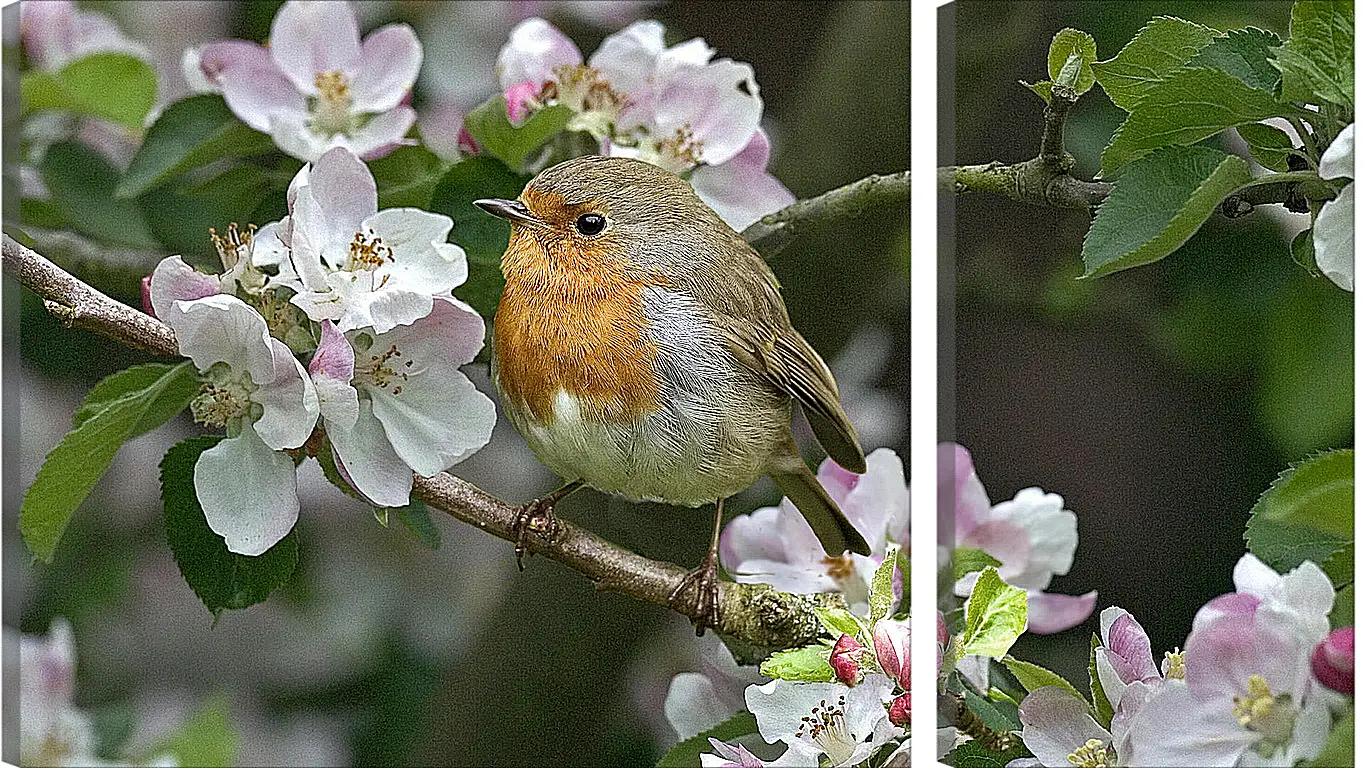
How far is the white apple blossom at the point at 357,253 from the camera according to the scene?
2.88 ft

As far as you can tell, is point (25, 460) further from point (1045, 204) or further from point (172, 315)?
point (1045, 204)

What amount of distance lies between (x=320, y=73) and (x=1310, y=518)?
2.82 ft

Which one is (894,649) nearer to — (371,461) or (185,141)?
(371,461)

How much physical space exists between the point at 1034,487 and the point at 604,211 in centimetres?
32

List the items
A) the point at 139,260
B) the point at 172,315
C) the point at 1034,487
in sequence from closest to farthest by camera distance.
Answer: the point at 1034,487
the point at 172,315
the point at 139,260

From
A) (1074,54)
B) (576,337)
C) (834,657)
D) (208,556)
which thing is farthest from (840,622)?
(208,556)

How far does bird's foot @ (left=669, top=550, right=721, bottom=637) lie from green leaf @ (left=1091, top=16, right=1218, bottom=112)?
0.40m

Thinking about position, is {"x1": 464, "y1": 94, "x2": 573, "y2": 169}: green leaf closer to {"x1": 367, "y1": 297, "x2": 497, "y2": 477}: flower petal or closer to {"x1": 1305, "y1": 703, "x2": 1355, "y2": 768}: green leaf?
{"x1": 367, "y1": 297, "x2": 497, "y2": 477}: flower petal

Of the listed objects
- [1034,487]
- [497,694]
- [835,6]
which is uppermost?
[835,6]

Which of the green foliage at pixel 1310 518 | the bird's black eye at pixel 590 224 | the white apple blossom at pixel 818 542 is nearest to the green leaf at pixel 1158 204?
the green foliage at pixel 1310 518

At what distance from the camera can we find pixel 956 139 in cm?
75

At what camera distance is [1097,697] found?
2.29 feet

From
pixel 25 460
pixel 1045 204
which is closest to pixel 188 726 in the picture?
pixel 25 460

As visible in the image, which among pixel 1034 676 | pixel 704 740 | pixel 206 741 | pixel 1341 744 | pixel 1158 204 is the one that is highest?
pixel 1158 204
